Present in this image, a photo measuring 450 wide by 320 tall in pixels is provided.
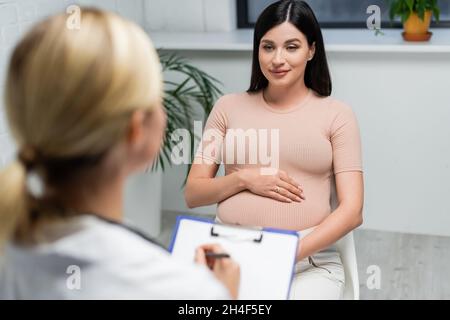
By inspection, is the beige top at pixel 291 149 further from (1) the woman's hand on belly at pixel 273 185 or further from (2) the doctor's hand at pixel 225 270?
(2) the doctor's hand at pixel 225 270

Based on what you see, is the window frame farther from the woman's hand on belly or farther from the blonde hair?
the blonde hair

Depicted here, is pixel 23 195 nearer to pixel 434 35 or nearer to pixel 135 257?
pixel 135 257

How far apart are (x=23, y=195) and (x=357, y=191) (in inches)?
42.1

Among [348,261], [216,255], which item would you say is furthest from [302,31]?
[216,255]

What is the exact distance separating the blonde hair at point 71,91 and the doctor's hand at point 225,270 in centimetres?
37

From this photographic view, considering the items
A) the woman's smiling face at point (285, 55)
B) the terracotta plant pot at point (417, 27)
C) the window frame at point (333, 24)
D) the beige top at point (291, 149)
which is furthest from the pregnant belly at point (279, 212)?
the window frame at point (333, 24)

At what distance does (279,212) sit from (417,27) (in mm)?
1351

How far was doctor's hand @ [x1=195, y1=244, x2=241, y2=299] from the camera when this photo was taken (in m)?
1.09

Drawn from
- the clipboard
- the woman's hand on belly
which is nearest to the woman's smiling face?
the woman's hand on belly

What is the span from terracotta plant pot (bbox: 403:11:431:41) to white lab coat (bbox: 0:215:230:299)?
2.12 m

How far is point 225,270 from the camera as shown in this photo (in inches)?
43.4

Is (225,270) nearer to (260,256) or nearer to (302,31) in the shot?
(260,256)

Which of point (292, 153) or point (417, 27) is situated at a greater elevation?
point (417, 27)

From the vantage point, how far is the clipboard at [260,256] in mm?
1282
